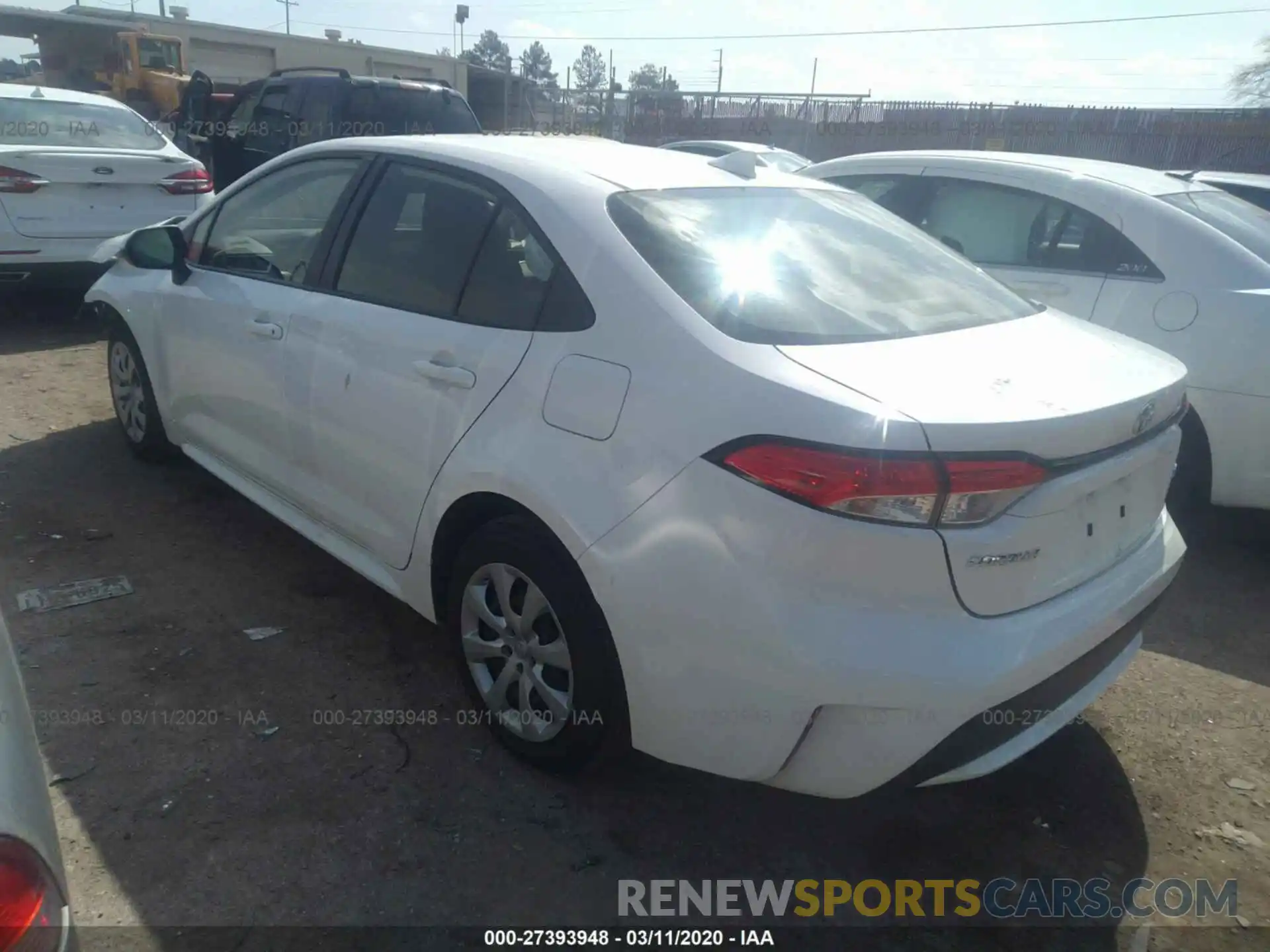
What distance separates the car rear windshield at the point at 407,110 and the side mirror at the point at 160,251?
5635 millimetres

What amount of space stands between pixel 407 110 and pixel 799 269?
26.6 feet

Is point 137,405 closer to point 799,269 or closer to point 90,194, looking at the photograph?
point 90,194

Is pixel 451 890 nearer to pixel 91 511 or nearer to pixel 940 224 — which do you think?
pixel 91 511

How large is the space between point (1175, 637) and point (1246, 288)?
155 centimetres

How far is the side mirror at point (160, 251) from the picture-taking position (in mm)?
4059

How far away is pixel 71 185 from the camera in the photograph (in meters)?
6.81

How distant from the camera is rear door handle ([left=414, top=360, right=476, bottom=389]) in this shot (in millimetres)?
2645

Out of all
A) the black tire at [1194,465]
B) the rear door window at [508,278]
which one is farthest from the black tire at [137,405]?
the black tire at [1194,465]

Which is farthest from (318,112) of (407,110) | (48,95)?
(48,95)

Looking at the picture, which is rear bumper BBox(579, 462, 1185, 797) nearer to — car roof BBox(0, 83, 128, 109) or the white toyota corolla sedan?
the white toyota corolla sedan

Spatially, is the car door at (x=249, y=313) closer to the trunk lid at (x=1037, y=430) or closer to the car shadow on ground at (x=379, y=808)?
the car shadow on ground at (x=379, y=808)

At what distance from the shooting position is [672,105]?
23.5 meters

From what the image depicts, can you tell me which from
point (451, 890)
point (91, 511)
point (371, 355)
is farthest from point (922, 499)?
point (91, 511)

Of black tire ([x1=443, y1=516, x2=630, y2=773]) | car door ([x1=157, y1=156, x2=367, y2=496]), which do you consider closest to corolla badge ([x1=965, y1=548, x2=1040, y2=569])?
black tire ([x1=443, y1=516, x2=630, y2=773])
